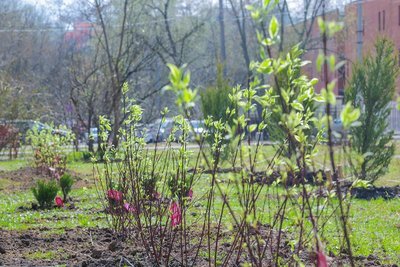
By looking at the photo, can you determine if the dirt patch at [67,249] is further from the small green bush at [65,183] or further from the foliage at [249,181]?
the small green bush at [65,183]

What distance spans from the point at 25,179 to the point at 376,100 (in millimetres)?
6972

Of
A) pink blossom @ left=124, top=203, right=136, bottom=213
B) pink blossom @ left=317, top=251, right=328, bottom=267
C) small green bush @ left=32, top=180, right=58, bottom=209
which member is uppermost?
pink blossom @ left=317, top=251, right=328, bottom=267

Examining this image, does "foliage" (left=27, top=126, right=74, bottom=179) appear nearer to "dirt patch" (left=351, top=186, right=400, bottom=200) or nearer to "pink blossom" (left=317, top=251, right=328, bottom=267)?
"dirt patch" (left=351, top=186, right=400, bottom=200)

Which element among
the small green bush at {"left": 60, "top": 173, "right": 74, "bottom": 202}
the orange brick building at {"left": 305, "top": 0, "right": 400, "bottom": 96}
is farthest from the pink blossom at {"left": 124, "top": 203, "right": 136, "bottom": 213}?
the orange brick building at {"left": 305, "top": 0, "right": 400, "bottom": 96}

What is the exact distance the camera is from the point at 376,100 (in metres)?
12.9

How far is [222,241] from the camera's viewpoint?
246 inches

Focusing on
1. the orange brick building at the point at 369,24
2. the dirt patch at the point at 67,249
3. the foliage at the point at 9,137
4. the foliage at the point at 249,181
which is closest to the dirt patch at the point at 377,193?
the foliage at the point at 249,181

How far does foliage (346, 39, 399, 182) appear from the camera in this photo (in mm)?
12805

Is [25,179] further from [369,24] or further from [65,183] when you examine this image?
[369,24]

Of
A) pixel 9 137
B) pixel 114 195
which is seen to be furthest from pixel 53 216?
pixel 9 137

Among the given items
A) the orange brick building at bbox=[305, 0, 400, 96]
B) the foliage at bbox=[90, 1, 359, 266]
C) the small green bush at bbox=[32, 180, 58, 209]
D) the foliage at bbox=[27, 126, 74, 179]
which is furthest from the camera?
the orange brick building at bbox=[305, 0, 400, 96]

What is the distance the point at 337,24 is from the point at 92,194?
971 cm

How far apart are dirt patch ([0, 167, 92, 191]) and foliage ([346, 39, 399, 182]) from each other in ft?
16.4

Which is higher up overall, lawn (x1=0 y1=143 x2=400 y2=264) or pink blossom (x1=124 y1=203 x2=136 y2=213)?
pink blossom (x1=124 y1=203 x2=136 y2=213)
